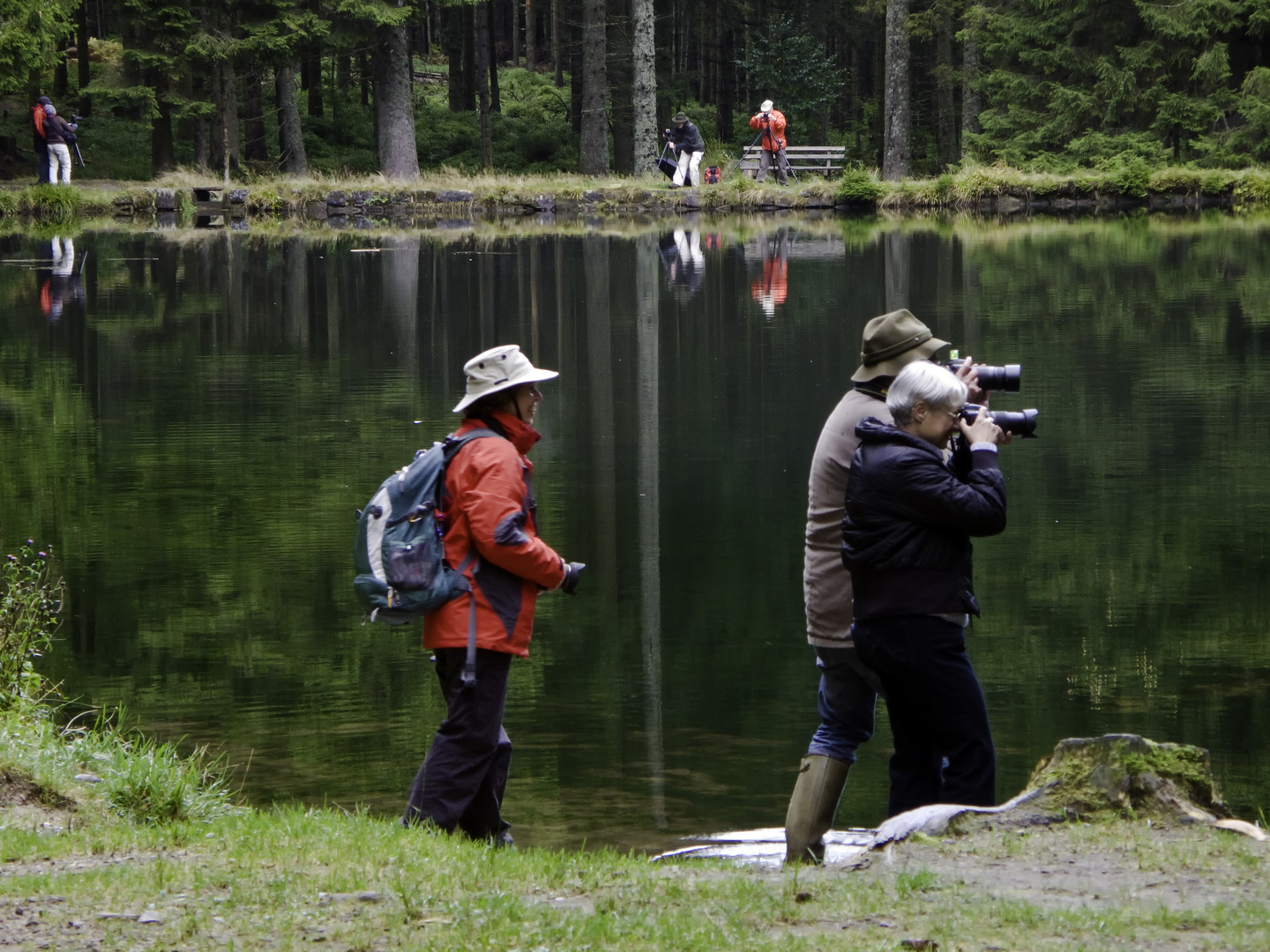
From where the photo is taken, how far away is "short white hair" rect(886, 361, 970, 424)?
17.4ft

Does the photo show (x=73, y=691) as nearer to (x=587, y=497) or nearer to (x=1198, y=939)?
(x=587, y=497)

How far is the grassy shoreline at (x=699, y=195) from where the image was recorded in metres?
40.7

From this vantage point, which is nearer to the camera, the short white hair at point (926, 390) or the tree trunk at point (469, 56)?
the short white hair at point (926, 390)

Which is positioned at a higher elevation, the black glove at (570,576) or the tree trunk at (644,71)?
the tree trunk at (644,71)

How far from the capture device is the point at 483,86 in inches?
1788

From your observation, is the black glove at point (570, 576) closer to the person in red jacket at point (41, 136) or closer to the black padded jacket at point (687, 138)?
the person in red jacket at point (41, 136)

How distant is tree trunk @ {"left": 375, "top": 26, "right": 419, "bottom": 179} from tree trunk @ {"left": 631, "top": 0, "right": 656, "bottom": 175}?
5.64m

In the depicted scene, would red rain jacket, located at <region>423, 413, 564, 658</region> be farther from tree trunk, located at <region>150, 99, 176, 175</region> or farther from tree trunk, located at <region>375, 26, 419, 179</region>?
tree trunk, located at <region>150, 99, 176, 175</region>

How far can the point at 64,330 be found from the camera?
19.2m

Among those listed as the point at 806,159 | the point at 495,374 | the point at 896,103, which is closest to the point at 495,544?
the point at 495,374

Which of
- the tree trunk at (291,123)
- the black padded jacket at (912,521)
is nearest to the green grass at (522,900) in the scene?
the black padded jacket at (912,521)

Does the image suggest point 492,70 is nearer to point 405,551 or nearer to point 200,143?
point 200,143

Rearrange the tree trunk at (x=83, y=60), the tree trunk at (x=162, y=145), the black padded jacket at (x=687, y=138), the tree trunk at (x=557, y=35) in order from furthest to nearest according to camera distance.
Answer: the tree trunk at (x=557, y=35) < the tree trunk at (x=83, y=60) < the tree trunk at (x=162, y=145) < the black padded jacket at (x=687, y=138)

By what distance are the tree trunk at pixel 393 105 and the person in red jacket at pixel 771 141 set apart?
27.9 ft
